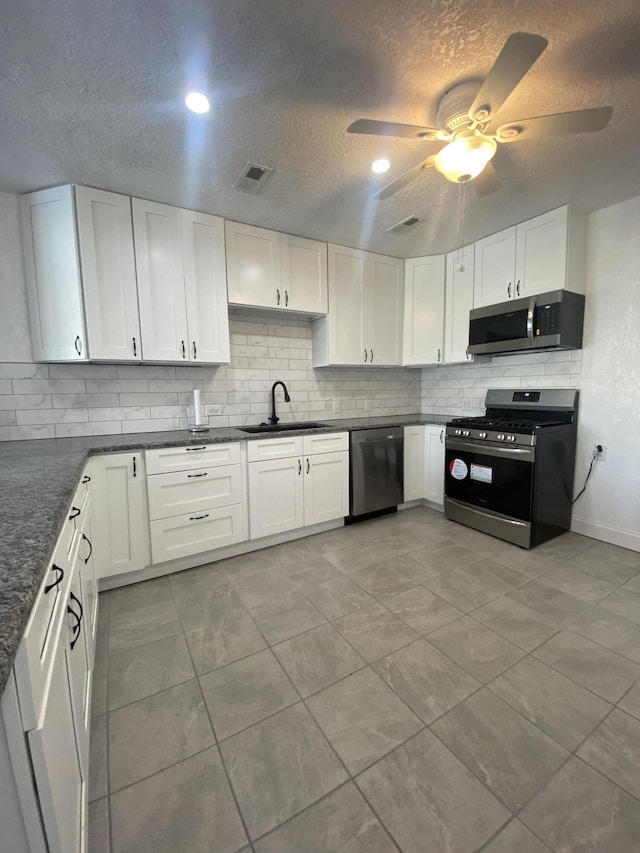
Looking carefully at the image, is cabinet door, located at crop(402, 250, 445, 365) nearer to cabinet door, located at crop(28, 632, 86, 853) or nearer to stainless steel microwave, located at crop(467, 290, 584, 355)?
stainless steel microwave, located at crop(467, 290, 584, 355)

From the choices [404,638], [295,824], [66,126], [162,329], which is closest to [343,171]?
A: [66,126]

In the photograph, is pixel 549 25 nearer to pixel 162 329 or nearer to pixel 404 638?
pixel 162 329

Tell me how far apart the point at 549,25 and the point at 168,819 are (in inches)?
113

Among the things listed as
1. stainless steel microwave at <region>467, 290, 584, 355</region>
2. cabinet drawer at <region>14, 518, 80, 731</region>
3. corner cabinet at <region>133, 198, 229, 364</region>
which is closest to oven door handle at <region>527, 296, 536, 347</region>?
stainless steel microwave at <region>467, 290, 584, 355</region>

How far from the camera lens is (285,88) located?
1472mm

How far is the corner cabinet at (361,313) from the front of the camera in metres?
3.16

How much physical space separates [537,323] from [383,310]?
1317 mm

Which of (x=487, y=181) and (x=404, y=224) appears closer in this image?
(x=487, y=181)

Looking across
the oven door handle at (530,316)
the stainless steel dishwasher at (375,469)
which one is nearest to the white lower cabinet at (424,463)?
the stainless steel dishwasher at (375,469)

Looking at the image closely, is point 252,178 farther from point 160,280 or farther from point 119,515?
point 119,515

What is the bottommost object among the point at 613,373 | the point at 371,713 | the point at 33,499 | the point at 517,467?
the point at 371,713

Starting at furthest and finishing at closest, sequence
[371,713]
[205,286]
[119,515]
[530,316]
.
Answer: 1. [530,316]
2. [205,286]
3. [119,515]
4. [371,713]

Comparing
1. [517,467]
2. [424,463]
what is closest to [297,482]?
[424,463]

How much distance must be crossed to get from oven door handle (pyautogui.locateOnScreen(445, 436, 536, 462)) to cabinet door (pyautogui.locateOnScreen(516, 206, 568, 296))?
122cm
